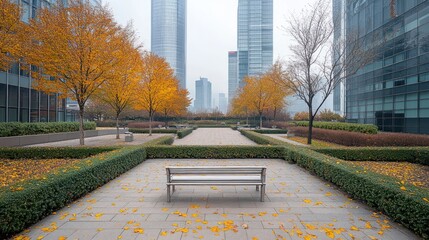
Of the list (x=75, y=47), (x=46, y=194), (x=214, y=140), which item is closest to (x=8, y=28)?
(x=75, y=47)

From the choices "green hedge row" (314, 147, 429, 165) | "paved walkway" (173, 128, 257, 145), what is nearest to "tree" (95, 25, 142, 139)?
"paved walkway" (173, 128, 257, 145)

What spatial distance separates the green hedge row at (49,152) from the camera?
10.5 meters

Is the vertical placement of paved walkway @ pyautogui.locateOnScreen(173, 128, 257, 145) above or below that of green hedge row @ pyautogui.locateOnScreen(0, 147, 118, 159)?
below

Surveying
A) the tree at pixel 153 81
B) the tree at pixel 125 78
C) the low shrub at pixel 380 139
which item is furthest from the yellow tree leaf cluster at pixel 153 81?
the low shrub at pixel 380 139

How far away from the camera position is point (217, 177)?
4.96m

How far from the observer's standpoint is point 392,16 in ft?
83.0

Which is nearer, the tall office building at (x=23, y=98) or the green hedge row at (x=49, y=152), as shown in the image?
the green hedge row at (x=49, y=152)

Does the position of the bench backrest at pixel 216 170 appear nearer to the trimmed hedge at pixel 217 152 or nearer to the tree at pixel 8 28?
the trimmed hedge at pixel 217 152

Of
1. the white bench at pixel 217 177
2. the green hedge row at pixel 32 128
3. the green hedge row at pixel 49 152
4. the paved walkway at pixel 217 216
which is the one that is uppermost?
the green hedge row at pixel 32 128

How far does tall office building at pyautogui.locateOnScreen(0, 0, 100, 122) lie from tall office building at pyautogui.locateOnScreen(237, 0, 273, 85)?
226 ft

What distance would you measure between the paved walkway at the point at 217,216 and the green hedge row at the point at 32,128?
43.3ft

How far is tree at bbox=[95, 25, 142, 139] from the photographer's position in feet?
47.5

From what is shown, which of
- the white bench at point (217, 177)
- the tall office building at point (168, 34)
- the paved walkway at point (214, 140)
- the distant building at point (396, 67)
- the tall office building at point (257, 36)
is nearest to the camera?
the white bench at point (217, 177)

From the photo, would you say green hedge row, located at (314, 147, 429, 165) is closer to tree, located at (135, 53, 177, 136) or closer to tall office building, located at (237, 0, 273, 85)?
tree, located at (135, 53, 177, 136)
